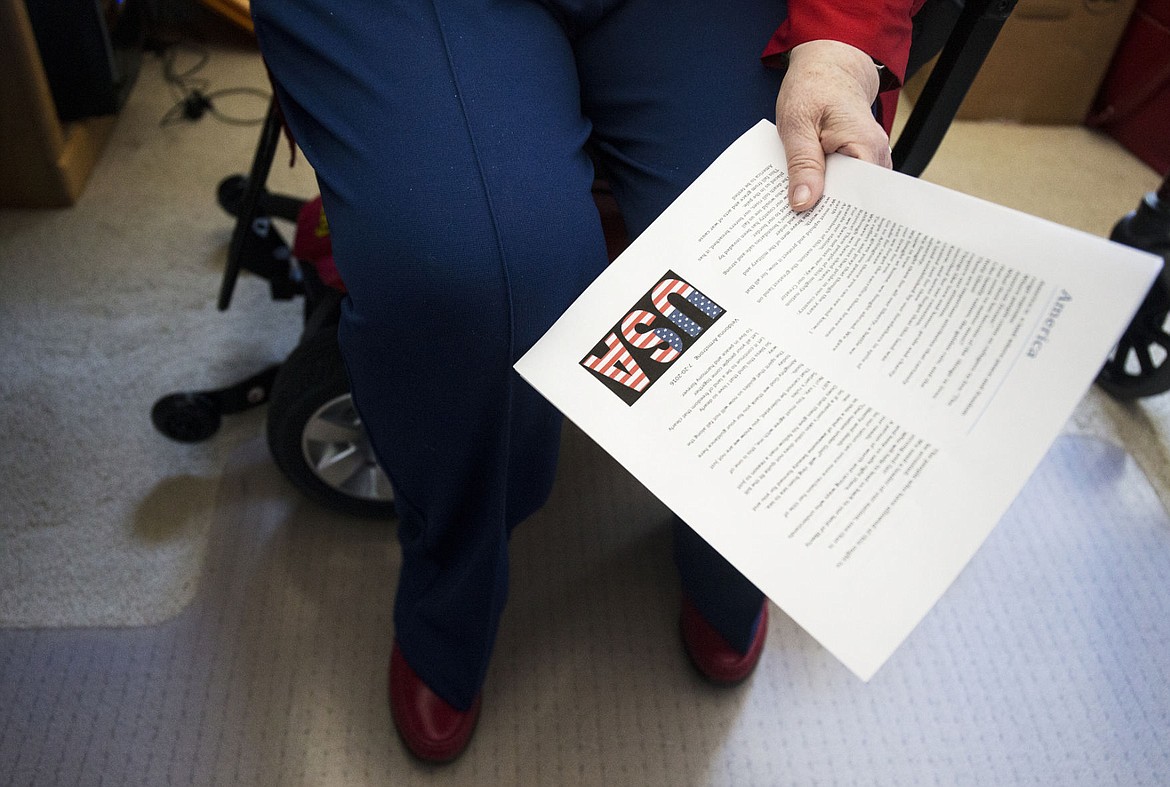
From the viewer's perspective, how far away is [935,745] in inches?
31.3

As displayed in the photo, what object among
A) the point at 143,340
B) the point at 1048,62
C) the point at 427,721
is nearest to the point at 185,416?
the point at 143,340

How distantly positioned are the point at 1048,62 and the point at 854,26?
4.03 ft

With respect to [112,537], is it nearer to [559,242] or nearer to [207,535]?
[207,535]

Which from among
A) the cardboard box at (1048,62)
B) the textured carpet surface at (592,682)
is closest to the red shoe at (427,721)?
the textured carpet surface at (592,682)

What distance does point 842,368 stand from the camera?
0.47m

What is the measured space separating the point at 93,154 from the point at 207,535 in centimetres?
84

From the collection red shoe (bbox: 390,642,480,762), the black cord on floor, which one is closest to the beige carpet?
the black cord on floor

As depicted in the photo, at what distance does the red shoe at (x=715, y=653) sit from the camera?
0.81m

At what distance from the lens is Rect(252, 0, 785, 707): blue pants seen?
1.74ft

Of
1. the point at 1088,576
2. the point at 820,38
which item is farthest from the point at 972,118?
the point at 820,38

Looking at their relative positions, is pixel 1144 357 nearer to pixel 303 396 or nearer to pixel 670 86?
pixel 670 86

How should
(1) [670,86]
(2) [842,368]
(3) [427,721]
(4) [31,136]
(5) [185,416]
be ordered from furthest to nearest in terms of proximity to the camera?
(4) [31,136], (5) [185,416], (3) [427,721], (1) [670,86], (2) [842,368]

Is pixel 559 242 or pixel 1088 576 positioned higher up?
pixel 559 242

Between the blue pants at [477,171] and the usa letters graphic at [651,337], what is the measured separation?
77 mm
